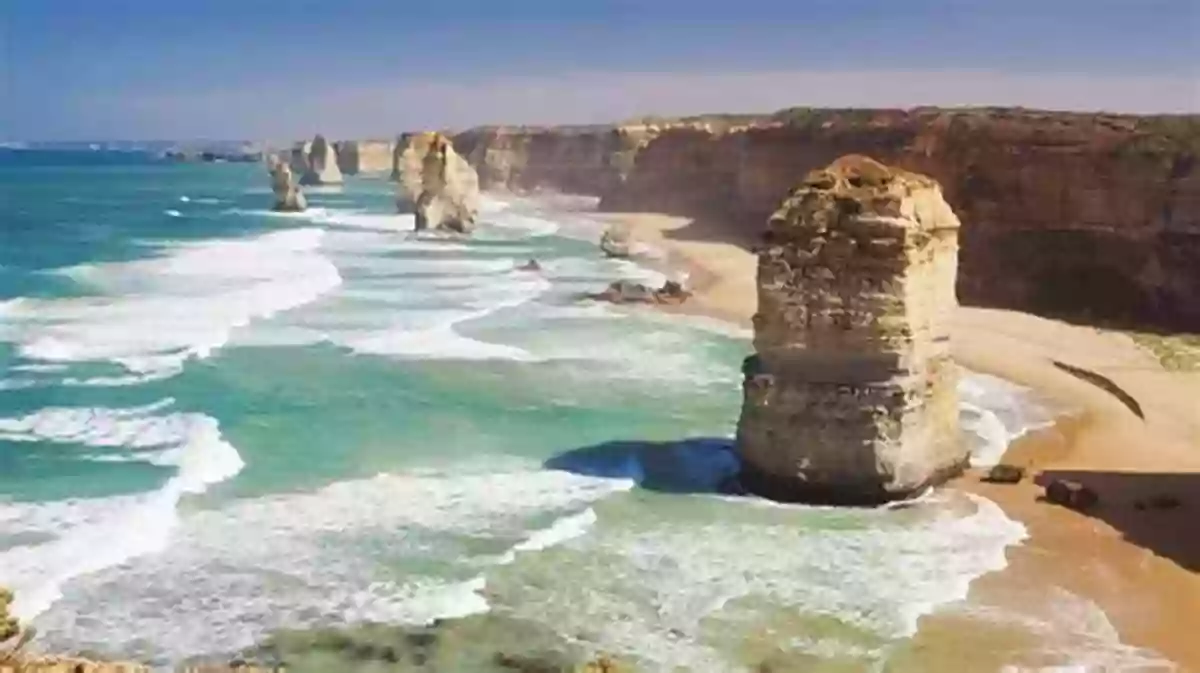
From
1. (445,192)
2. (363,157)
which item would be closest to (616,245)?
(445,192)

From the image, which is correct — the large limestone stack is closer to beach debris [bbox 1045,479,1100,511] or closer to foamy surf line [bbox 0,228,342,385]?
beach debris [bbox 1045,479,1100,511]

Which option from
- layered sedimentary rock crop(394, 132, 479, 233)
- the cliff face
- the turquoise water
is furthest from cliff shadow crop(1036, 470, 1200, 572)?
the cliff face

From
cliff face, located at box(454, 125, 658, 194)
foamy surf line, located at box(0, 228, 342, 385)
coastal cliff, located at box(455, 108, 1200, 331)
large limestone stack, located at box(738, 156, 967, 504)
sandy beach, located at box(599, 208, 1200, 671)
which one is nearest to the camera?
sandy beach, located at box(599, 208, 1200, 671)

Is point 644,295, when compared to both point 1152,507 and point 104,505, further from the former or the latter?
point 104,505

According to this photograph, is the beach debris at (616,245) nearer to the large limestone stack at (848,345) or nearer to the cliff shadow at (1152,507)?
the cliff shadow at (1152,507)

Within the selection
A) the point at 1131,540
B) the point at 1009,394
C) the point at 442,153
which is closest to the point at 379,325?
the point at 1009,394

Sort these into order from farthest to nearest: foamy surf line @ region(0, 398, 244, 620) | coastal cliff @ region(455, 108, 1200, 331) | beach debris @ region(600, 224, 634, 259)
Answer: beach debris @ region(600, 224, 634, 259) < coastal cliff @ region(455, 108, 1200, 331) < foamy surf line @ region(0, 398, 244, 620)
